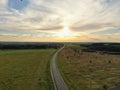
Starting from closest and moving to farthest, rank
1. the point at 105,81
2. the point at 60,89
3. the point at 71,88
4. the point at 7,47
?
the point at 60,89 < the point at 71,88 < the point at 105,81 < the point at 7,47

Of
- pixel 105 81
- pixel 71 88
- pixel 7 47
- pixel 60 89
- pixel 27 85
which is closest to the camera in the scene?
pixel 60 89

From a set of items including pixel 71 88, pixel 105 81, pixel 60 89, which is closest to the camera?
pixel 60 89

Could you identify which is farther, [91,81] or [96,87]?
[91,81]

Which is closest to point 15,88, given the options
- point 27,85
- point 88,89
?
point 27,85

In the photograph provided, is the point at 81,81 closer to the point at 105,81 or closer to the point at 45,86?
the point at 105,81

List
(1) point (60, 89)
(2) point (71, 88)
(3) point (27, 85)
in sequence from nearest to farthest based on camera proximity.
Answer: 1. (1) point (60, 89)
2. (2) point (71, 88)
3. (3) point (27, 85)

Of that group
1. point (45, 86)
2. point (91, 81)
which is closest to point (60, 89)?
point (45, 86)

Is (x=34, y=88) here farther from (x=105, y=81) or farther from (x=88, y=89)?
(x=105, y=81)

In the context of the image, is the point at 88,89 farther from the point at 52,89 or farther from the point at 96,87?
the point at 52,89

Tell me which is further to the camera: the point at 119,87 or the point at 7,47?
the point at 7,47
